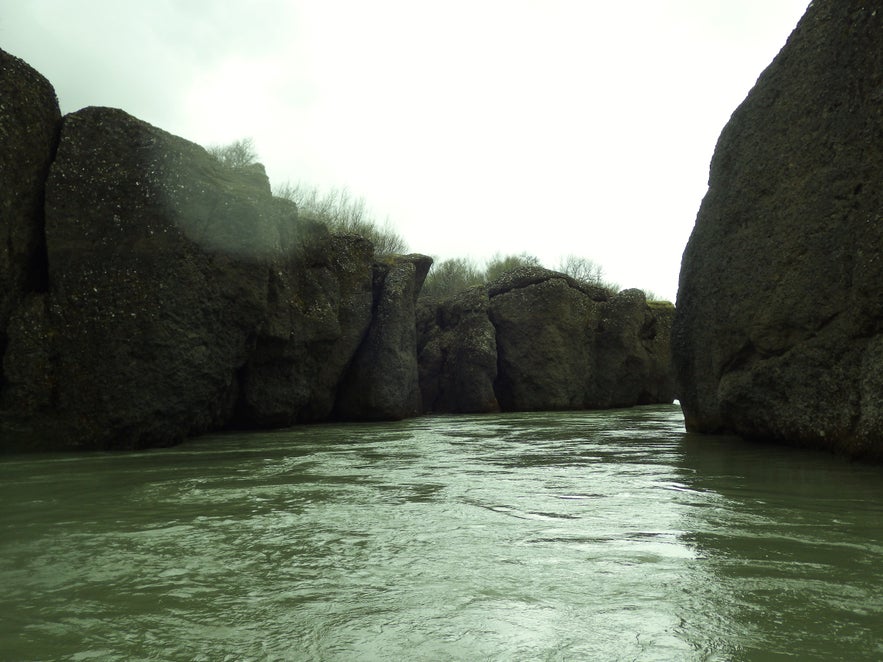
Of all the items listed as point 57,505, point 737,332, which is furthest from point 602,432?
point 57,505

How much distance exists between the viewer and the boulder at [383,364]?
9242 mm

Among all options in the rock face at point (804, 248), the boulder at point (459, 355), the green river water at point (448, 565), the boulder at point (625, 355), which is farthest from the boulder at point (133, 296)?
the boulder at point (625, 355)

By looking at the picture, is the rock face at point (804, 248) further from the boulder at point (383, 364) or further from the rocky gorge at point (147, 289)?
the boulder at point (383, 364)

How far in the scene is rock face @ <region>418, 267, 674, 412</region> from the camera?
477 inches

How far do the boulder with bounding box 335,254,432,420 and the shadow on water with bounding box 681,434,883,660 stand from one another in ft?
20.6

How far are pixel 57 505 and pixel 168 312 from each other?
2.90 meters

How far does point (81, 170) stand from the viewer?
203 inches

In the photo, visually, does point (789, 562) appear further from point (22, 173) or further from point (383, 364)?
point (383, 364)

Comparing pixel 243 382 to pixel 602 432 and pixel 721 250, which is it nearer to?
pixel 602 432

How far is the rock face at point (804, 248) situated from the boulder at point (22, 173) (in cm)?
495

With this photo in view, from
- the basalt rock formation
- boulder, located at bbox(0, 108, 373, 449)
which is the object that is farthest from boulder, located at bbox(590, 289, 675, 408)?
the basalt rock formation

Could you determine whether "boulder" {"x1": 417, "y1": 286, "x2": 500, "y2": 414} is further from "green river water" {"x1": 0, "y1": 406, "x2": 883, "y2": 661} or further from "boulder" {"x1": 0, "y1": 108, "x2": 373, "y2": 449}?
"green river water" {"x1": 0, "y1": 406, "x2": 883, "y2": 661}

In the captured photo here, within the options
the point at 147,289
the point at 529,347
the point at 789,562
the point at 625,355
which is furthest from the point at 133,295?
the point at 625,355

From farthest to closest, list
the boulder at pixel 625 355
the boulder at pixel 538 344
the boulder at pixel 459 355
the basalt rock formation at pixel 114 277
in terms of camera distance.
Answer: the boulder at pixel 625 355, the boulder at pixel 538 344, the boulder at pixel 459 355, the basalt rock formation at pixel 114 277
